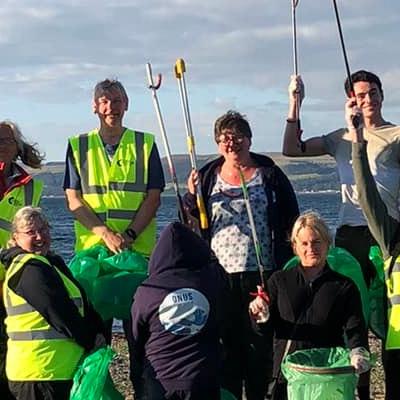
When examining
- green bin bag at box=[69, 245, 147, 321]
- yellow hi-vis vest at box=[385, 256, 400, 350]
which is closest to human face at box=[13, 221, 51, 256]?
green bin bag at box=[69, 245, 147, 321]

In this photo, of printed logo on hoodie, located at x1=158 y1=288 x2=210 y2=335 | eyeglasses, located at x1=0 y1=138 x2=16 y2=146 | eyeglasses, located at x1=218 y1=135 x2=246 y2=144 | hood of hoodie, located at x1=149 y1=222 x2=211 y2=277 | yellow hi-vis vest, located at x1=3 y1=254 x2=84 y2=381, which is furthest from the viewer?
eyeglasses, located at x1=0 y1=138 x2=16 y2=146

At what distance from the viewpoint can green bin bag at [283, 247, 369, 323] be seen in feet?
18.9

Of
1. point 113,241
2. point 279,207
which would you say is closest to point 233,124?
point 279,207

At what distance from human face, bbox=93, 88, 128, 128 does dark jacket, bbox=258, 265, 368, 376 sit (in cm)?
162

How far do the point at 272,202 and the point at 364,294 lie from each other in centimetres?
83

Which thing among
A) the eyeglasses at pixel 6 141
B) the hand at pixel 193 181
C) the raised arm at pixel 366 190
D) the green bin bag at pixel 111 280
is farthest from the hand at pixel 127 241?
the raised arm at pixel 366 190

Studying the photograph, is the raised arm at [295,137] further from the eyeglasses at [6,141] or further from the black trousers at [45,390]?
the black trousers at [45,390]

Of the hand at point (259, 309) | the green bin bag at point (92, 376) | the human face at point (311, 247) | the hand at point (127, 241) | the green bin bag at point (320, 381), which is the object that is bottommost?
the green bin bag at point (320, 381)

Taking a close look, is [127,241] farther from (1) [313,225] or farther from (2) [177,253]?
(1) [313,225]

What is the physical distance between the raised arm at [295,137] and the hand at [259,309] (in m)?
1.23

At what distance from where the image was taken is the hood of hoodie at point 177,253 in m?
5.26

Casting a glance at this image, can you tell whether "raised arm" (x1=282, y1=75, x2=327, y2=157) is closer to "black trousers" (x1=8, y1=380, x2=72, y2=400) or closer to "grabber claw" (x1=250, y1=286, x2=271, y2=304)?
"grabber claw" (x1=250, y1=286, x2=271, y2=304)

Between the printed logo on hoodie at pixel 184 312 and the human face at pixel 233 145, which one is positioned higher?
the human face at pixel 233 145

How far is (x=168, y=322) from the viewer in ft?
16.8
